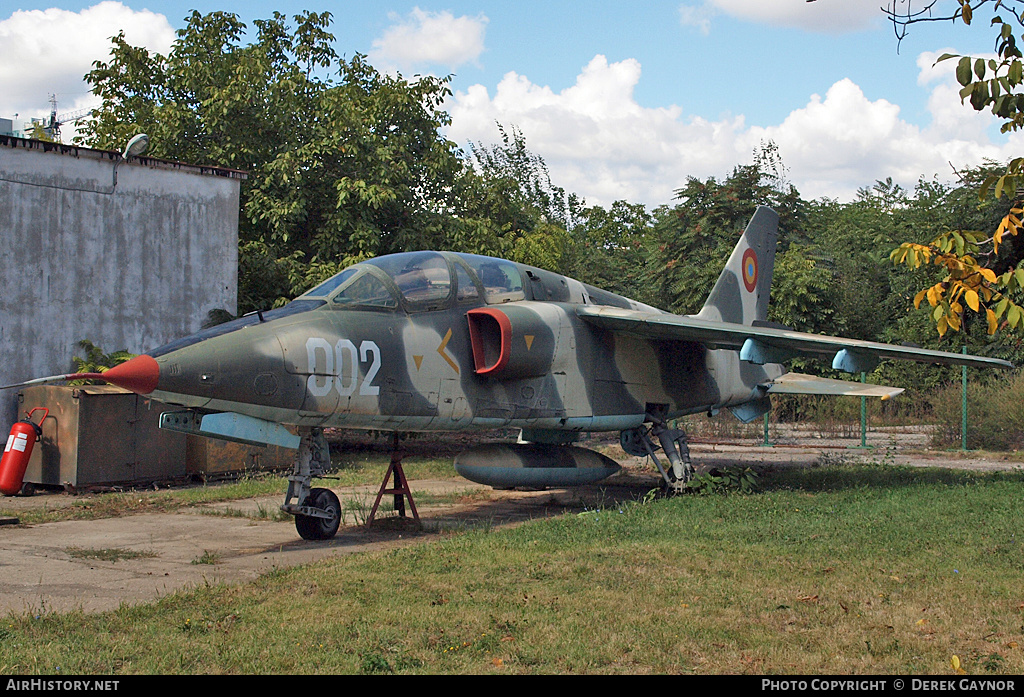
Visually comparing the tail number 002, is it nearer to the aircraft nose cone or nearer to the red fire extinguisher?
the aircraft nose cone

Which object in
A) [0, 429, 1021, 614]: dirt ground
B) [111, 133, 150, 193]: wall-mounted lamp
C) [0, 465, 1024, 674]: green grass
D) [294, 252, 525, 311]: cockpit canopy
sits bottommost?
[0, 429, 1021, 614]: dirt ground

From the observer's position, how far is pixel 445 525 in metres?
10.8

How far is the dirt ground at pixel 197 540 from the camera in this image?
720 centimetres

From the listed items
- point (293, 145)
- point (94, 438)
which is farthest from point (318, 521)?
point (293, 145)

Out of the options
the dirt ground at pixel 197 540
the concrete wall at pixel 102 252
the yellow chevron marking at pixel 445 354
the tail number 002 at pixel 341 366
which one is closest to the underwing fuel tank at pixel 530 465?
the dirt ground at pixel 197 540

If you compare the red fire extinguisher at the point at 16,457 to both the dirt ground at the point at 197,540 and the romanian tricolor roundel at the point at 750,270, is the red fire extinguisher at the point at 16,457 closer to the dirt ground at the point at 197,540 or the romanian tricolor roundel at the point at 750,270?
the dirt ground at the point at 197,540

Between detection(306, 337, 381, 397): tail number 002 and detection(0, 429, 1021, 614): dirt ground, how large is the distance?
1.58 m

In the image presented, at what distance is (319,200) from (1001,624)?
17728 millimetres

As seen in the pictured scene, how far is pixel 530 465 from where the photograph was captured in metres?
11.3

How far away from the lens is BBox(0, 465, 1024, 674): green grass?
5141 mm

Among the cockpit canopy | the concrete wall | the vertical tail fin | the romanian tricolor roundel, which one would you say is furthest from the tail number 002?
the romanian tricolor roundel

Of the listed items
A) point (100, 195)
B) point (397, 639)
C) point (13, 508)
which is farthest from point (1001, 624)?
point (100, 195)

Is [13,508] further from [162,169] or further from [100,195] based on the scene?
[162,169]

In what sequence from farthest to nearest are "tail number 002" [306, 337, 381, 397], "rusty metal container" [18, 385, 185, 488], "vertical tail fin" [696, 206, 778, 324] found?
"vertical tail fin" [696, 206, 778, 324], "rusty metal container" [18, 385, 185, 488], "tail number 002" [306, 337, 381, 397]
